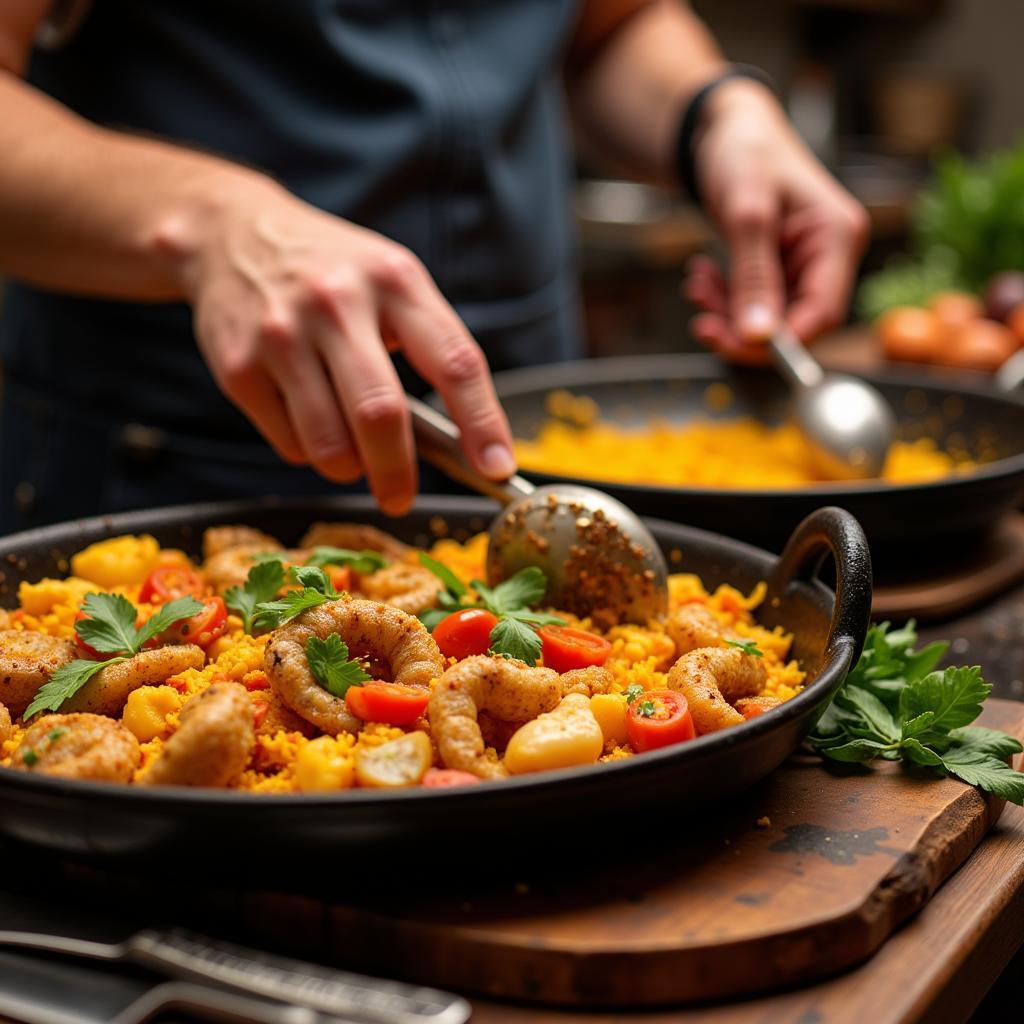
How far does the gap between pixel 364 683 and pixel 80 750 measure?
0.78ft

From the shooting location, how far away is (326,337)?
1418mm

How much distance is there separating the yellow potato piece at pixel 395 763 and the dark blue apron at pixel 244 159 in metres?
1.18

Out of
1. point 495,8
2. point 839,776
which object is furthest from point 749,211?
point 839,776

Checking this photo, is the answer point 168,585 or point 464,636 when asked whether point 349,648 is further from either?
point 168,585

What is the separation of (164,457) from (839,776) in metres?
1.32

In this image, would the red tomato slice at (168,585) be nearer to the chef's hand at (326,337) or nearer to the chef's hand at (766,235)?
the chef's hand at (326,337)

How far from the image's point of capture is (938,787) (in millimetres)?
1192

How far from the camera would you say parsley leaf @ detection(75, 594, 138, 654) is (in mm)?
1240

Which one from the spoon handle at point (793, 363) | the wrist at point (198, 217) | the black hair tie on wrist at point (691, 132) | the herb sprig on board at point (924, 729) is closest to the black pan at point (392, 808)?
the herb sprig on board at point (924, 729)

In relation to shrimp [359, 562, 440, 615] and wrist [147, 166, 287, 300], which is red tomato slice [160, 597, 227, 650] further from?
Answer: wrist [147, 166, 287, 300]

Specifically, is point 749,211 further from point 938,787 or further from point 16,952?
point 16,952

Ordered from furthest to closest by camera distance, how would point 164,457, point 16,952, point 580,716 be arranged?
point 164,457 → point 580,716 → point 16,952

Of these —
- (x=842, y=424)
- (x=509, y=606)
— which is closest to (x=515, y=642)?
(x=509, y=606)

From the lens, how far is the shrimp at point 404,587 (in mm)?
1386
